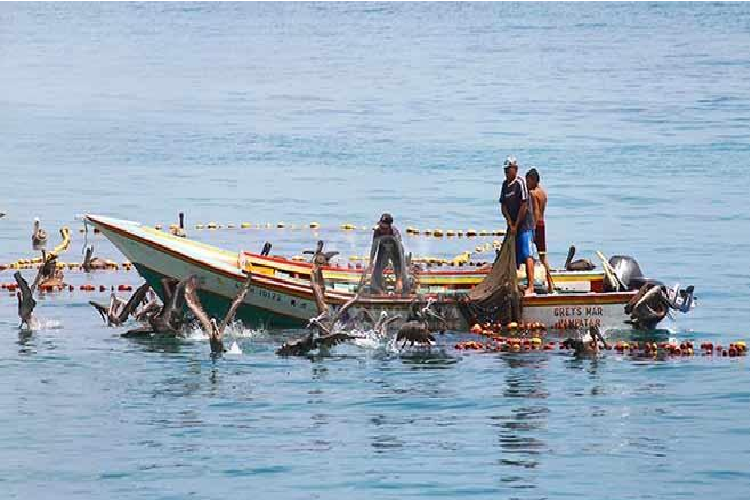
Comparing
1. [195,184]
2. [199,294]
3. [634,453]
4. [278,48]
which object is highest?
[278,48]

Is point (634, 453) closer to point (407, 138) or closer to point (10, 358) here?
point (10, 358)

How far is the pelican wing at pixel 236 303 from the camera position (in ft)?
119

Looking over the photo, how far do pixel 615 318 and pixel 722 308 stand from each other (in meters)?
6.53

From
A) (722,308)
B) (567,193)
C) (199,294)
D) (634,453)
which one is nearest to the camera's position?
(634,453)

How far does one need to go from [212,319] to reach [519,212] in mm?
5819

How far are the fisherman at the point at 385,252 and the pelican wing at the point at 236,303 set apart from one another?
7.46 ft

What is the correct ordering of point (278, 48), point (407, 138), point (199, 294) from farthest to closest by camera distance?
1. point (278, 48)
2. point (407, 138)
3. point (199, 294)

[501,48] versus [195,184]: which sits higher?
[501,48]

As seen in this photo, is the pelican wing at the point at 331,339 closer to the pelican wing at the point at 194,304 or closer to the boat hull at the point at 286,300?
the boat hull at the point at 286,300

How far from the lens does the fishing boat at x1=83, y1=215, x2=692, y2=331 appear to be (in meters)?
38.9

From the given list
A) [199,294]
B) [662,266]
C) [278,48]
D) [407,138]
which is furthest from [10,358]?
[278,48]

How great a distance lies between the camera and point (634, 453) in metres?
31.0

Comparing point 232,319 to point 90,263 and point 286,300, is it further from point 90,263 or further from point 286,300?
point 90,263

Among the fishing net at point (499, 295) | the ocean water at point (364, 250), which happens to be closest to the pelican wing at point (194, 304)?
the ocean water at point (364, 250)
